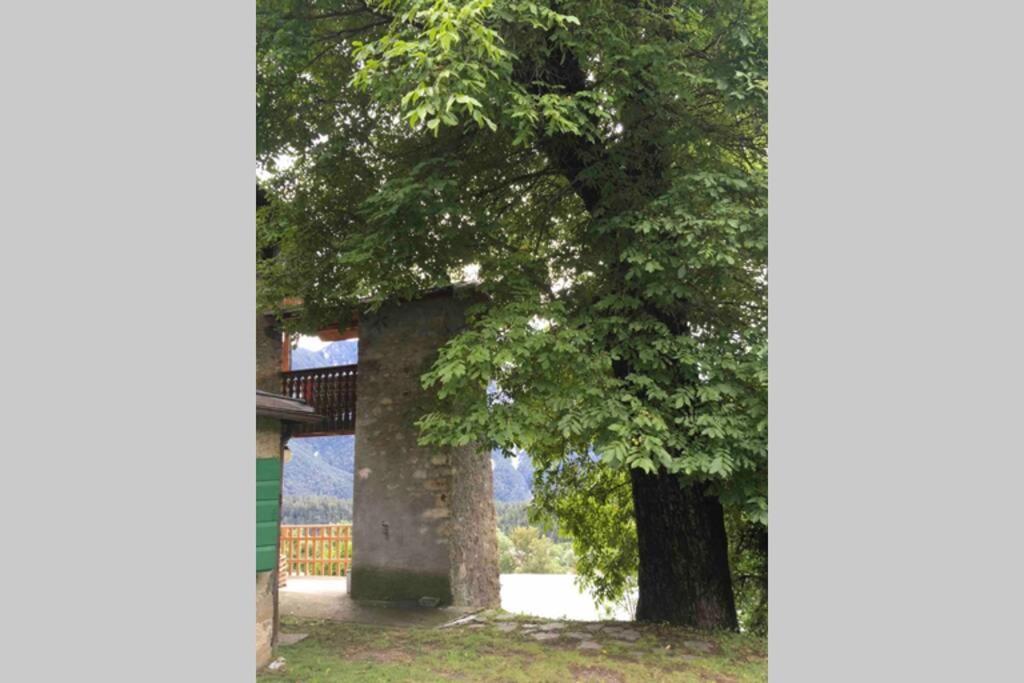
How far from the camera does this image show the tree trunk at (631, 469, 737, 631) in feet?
19.0

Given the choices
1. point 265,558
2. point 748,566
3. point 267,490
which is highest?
point 267,490

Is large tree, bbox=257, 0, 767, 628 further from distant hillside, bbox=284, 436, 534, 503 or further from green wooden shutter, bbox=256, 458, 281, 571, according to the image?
distant hillside, bbox=284, 436, 534, 503

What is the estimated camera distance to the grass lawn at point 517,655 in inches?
176

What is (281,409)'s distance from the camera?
4441 mm

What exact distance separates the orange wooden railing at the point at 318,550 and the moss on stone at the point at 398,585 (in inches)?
144

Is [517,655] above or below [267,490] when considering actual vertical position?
below

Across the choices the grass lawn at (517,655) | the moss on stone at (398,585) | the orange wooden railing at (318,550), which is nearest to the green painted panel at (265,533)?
the grass lawn at (517,655)

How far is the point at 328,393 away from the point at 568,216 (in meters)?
3.88

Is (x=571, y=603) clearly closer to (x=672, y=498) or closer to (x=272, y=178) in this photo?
(x=672, y=498)

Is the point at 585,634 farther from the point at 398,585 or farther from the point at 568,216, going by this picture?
the point at 568,216

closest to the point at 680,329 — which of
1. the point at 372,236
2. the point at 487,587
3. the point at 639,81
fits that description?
the point at 639,81

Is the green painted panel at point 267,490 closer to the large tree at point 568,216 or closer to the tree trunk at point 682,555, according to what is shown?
the large tree at point 568,216

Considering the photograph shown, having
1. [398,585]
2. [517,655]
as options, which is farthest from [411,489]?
[517,655]

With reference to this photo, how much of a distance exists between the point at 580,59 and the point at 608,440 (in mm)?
2395
